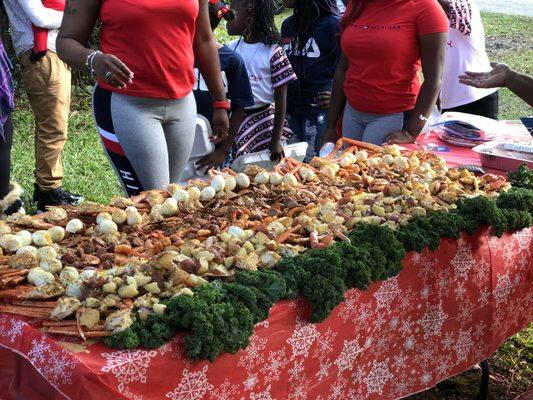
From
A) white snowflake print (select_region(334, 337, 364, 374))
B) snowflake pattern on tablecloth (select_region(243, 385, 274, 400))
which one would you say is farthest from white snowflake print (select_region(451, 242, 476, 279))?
snowflake pattern on tablecloth (select_region(243, 385, 274, 400))

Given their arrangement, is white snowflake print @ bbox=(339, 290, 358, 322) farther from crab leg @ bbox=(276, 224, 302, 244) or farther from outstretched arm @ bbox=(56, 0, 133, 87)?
outstretched arm @ bbox=(56, 0, 133, 87)

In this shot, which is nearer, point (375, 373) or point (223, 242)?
point (223, 242)

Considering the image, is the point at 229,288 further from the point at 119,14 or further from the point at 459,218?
the point at 119,14

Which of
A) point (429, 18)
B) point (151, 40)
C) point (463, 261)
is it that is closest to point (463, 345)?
point (463, 261)

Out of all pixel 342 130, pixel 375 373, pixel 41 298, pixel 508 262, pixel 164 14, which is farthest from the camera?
pixel 342 130

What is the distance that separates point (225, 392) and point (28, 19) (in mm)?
3521

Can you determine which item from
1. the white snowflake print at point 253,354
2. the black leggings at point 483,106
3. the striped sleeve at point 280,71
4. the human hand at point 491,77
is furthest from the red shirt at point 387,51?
the white snowflake print at point 253,354

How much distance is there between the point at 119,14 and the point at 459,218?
155 cm

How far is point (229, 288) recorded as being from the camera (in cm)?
191

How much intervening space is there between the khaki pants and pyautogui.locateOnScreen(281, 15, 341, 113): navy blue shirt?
148 cm

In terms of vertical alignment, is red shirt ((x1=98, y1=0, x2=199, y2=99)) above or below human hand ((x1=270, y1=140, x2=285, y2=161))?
above

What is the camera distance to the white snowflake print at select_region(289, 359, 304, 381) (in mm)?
2078

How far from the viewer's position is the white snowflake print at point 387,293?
2354 millimetres

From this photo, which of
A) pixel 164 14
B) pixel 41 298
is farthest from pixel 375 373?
pixel 164 14
